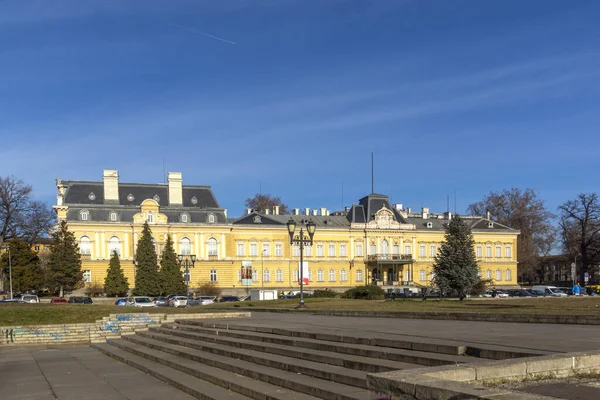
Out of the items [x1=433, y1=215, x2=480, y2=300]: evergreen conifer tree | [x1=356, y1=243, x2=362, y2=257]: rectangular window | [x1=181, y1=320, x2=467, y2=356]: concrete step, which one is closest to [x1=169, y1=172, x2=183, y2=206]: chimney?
[x1=356, y1=243, x2=362, y2=257]: rectangular window

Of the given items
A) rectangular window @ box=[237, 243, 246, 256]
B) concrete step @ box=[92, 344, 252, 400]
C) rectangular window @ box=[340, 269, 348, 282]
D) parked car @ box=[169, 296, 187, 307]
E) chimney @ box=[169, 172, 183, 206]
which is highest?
chimney @ box=[169, 172, 183, 206]

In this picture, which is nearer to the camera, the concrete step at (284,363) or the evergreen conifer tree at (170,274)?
the concrete step at (284,363)

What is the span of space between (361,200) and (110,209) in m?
36.8

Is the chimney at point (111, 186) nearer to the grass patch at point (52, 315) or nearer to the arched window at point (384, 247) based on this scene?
the arched window at point (384, 247)

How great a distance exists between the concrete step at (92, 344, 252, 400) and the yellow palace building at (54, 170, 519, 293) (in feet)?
214

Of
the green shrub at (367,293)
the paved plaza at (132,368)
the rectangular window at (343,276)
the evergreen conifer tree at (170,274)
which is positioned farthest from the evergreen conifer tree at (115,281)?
the paved plaza at (132,368)

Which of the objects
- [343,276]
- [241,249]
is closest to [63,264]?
[241,249]

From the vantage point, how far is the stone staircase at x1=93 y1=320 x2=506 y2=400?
9773mm

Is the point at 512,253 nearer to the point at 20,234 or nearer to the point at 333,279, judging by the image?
the point at 333,279

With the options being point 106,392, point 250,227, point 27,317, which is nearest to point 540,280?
point 250,227

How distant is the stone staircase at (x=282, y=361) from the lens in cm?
977

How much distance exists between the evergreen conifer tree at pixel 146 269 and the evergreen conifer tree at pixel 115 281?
5.33ft

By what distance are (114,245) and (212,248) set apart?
12.7 metres

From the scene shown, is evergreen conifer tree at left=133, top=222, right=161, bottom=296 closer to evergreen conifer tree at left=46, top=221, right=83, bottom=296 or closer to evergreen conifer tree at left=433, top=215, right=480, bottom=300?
evergreen conifer tree at left=46, top=221, right=83, bottom=296
